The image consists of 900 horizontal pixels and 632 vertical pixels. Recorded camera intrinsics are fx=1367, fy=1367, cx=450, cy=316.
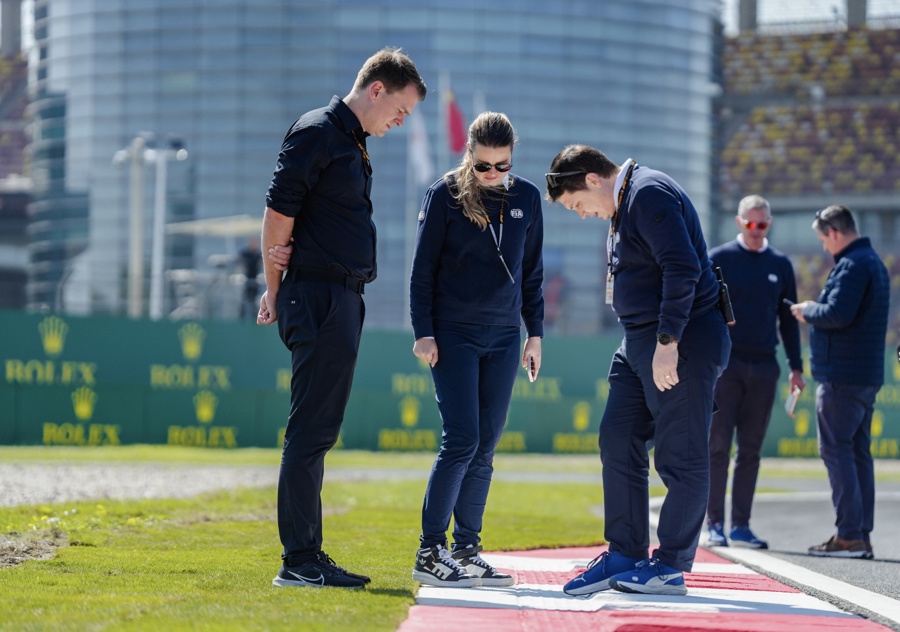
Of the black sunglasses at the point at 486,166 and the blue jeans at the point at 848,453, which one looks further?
the blue jeans at the point at 848,453

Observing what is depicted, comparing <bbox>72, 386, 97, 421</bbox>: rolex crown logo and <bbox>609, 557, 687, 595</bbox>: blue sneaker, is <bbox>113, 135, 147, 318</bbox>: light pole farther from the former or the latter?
<bbox>609, 557, 687, 595</bbox>: blue sneaker

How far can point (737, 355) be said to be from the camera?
818cm

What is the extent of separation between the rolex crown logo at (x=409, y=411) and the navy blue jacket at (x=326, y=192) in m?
15.6

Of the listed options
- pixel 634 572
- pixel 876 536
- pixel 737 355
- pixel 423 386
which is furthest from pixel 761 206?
pixel 423 386

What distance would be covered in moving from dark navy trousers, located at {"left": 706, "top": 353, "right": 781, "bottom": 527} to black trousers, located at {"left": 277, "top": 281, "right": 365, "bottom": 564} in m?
3.59

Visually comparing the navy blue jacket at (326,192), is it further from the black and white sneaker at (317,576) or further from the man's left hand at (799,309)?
the man's left hand at (799,309)

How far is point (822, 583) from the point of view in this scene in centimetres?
588

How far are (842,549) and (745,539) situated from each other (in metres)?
0.58

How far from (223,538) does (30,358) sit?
42.8 ft

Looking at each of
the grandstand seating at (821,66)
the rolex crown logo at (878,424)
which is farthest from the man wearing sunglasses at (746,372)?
the grandstand seating at (821,66)

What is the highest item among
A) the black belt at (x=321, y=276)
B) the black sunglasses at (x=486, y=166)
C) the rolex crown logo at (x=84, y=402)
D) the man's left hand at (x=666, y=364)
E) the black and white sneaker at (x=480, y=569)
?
the black sunglasses at (x=486, y=166)

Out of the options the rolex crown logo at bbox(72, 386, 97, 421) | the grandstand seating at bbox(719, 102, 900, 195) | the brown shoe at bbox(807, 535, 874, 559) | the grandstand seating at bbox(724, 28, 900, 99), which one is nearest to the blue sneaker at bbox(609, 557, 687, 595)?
the brown shoe at bbox(807, 535, 874, 559)

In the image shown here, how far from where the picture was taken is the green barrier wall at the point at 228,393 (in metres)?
19.4

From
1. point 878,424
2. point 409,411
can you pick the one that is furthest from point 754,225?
point 878,424
